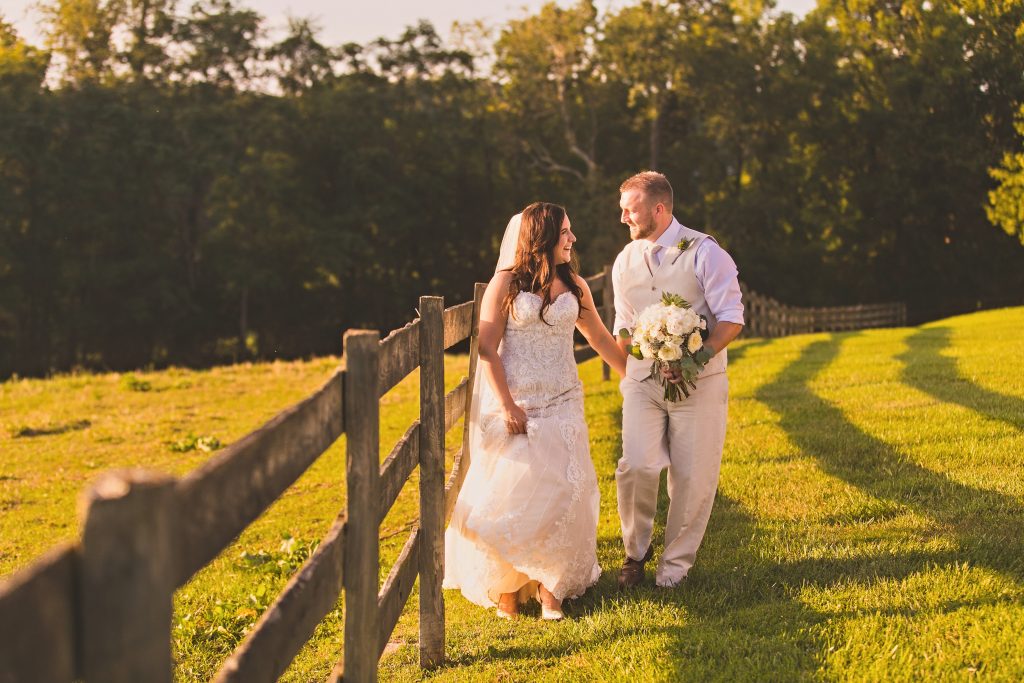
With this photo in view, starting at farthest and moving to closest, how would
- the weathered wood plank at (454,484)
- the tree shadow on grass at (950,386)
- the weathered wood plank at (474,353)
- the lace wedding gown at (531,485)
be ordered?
the tree shadow on grass at (950,386), the weathered wood plank at (474,353), the weathered wood plank at (454,484), the lace wedding gown at (531,485)

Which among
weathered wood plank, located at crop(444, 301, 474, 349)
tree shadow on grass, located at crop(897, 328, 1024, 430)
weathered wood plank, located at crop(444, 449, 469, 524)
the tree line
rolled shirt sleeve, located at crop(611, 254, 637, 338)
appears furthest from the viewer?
the tree line

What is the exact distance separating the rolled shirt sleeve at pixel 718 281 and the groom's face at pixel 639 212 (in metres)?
0.31

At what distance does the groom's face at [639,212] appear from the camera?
→ 19.5 feet

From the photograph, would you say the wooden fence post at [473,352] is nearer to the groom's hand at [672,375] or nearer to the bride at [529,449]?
the bride at [529,449]

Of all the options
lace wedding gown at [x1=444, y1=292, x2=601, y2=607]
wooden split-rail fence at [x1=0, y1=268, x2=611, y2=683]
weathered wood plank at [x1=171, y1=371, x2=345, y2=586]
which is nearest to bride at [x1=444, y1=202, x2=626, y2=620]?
lace wedding gown at [x1=444, y1=292, x2=601, y2=607]

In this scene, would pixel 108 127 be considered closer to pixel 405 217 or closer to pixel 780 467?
pixel 405 217

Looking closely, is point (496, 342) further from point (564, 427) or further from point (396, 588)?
point (396, 588)

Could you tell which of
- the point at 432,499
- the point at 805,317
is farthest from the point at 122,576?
the point at 805,317

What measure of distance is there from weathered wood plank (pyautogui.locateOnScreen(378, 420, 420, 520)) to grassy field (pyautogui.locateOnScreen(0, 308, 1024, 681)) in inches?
39.7

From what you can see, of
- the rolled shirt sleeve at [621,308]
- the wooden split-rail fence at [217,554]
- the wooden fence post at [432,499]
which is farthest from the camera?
the rolled shirt sleeve at [621,308]

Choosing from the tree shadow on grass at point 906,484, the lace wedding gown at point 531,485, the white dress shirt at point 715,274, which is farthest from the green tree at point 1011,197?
the lace wedding gown at point 531,485

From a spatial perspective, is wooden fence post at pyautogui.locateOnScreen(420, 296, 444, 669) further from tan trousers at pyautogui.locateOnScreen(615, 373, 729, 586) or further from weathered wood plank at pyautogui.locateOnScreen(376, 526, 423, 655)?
tan trousers at pyautogui.locateOnScreen(615, 373, 729, 586)

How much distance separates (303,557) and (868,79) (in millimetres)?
41105

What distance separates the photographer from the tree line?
41312 millimetres
